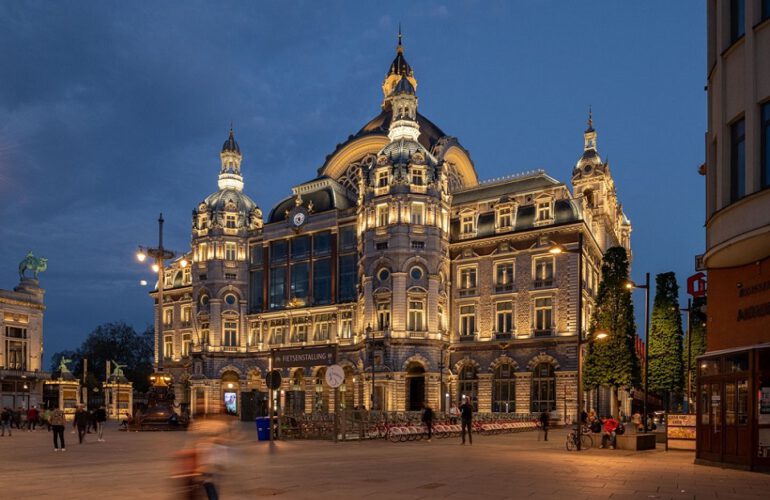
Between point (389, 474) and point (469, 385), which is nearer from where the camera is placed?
point (389, 474)

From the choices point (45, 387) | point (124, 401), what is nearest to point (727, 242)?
point (124, 401)

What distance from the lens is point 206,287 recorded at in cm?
8806

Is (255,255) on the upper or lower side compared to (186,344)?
upper

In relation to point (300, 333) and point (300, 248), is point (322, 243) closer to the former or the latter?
point (300, 248)

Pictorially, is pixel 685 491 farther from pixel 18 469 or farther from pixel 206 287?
pixel 206 287

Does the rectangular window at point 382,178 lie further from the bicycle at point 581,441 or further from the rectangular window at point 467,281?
the bicycle at point 581,441

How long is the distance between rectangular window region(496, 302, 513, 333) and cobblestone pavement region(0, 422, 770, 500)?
125ft

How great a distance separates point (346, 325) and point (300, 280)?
27.6ft

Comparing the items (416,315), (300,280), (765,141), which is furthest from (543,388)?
(765,141)

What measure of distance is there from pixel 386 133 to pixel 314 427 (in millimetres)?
50364

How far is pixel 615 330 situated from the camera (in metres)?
51.3

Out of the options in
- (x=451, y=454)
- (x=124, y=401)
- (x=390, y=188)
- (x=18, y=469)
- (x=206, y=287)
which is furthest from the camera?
(x=124, y=401)

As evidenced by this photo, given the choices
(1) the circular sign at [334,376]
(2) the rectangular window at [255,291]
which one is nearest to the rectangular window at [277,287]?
(2) the rectangular window at [255,291]

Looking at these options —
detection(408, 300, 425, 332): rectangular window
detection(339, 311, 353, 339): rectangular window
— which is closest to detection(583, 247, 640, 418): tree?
detection(408, 300, 425, 332): rectangular window
